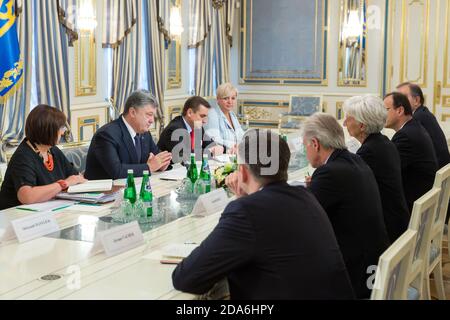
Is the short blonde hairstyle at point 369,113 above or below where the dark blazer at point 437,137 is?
above

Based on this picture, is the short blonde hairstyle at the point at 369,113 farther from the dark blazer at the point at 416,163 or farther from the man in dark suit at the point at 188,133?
the man in dark suit at the point at 188,133

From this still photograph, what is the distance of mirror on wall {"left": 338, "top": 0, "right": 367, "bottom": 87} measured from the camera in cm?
938

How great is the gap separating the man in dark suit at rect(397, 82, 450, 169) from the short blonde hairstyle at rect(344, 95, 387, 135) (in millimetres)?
1442

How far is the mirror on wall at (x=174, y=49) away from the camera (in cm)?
839

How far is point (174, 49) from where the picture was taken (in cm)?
857

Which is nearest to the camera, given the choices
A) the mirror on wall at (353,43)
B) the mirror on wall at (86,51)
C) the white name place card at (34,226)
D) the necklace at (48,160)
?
the white name place card at (34,226)

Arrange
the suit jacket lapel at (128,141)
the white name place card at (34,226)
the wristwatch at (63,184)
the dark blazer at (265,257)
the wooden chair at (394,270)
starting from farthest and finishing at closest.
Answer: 1. the suit jacket lapel at (128,141)
2. the wristwatch at (63,184)
3. the white name place card at (34,226)
4. the dark blazer at (265,257)
5. the wooden chair at (394,270)

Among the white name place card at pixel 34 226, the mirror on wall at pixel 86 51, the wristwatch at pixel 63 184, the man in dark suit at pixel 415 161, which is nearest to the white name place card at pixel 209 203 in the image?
the white name place card at pixel 34 226

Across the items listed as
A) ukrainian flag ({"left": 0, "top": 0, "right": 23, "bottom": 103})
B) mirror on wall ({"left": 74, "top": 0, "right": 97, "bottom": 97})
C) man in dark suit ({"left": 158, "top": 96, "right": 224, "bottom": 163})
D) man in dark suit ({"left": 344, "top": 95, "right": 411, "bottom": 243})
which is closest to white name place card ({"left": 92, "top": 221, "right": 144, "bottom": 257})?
man in dark suit ({"left": 344, "top": 95, "right": 411, "bottom": 243})

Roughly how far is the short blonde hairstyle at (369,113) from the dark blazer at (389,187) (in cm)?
17

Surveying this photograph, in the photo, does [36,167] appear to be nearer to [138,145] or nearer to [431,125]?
[138,145]

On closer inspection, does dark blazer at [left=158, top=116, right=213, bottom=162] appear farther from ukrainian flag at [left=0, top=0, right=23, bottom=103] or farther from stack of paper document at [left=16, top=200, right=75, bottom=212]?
stack of paper document at [left=16, top=200, right=75, bottom=212]

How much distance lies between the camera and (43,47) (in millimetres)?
6191
